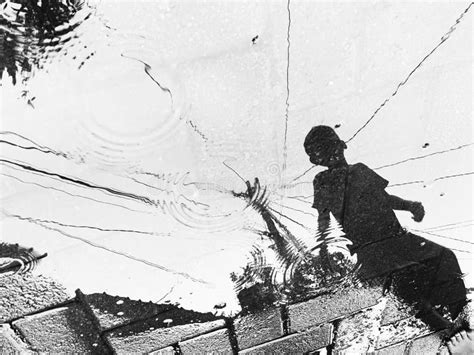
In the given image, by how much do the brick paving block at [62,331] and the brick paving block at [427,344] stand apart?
1.09 meters

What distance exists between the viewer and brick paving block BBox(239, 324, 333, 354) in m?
1.39

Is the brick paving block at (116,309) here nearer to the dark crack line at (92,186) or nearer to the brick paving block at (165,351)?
the brick paving block at (165,351)

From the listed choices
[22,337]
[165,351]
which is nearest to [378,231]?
[165,351]

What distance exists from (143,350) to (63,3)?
98 centimetres

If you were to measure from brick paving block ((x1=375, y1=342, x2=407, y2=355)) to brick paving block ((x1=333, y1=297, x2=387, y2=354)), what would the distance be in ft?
0.15

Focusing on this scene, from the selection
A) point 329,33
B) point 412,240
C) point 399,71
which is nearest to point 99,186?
point 329,33

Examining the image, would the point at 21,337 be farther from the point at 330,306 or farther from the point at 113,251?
the point at 330,306

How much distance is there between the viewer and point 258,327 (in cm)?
131

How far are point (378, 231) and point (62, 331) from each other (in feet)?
2.93

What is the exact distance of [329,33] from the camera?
763 millimetres

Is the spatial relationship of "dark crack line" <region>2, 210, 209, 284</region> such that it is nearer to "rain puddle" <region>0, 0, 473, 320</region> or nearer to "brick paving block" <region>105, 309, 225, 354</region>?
"rain puddle" <region>0, 0, 473, 320</region>

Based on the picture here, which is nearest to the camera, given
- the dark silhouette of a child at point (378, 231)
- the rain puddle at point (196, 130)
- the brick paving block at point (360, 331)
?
the rain puddle at point (196, 130)

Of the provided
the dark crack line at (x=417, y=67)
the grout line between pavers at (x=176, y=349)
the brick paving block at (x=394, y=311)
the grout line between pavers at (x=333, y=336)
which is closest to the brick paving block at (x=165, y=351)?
the grout line between pavers at (x=176, y=349)

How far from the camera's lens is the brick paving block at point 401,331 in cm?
148
